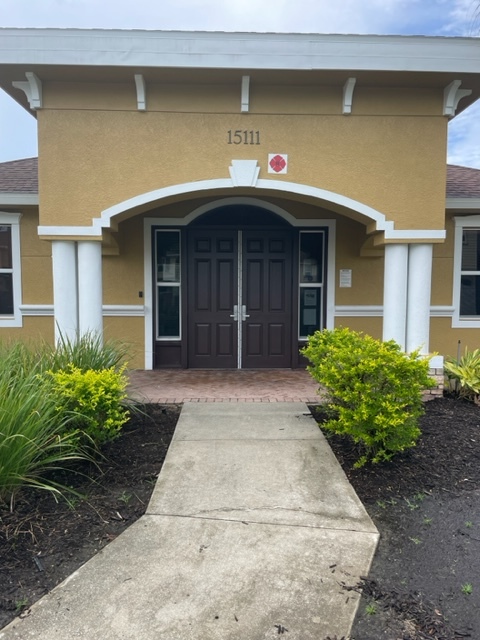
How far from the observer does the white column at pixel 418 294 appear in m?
6.33

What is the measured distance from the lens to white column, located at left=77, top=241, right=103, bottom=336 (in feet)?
20.3

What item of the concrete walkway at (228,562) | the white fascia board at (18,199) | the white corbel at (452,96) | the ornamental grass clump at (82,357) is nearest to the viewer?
the concrete walkway at (228,562)

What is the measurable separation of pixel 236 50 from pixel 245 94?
1.67ft

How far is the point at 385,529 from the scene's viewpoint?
322 cm

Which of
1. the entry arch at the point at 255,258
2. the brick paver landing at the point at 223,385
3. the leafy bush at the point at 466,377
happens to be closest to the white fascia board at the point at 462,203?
the entry arch at the point at 255,258

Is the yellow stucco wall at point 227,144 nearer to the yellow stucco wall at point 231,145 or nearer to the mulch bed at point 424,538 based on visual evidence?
the yellow stucco wall at point 231,145

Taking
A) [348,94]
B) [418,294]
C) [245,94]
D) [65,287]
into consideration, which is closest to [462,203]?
[418,294]

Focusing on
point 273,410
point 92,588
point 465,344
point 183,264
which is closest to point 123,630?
point 92,588

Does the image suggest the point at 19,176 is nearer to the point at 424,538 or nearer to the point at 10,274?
the point at 10,274

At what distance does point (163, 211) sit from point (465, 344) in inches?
231

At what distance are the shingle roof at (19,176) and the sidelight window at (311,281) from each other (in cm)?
468

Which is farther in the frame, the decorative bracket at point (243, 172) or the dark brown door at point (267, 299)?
the dark brown door at point (267, 299)

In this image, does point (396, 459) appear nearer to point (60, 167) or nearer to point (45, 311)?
point (60, 167)

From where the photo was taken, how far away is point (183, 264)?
8.23m
